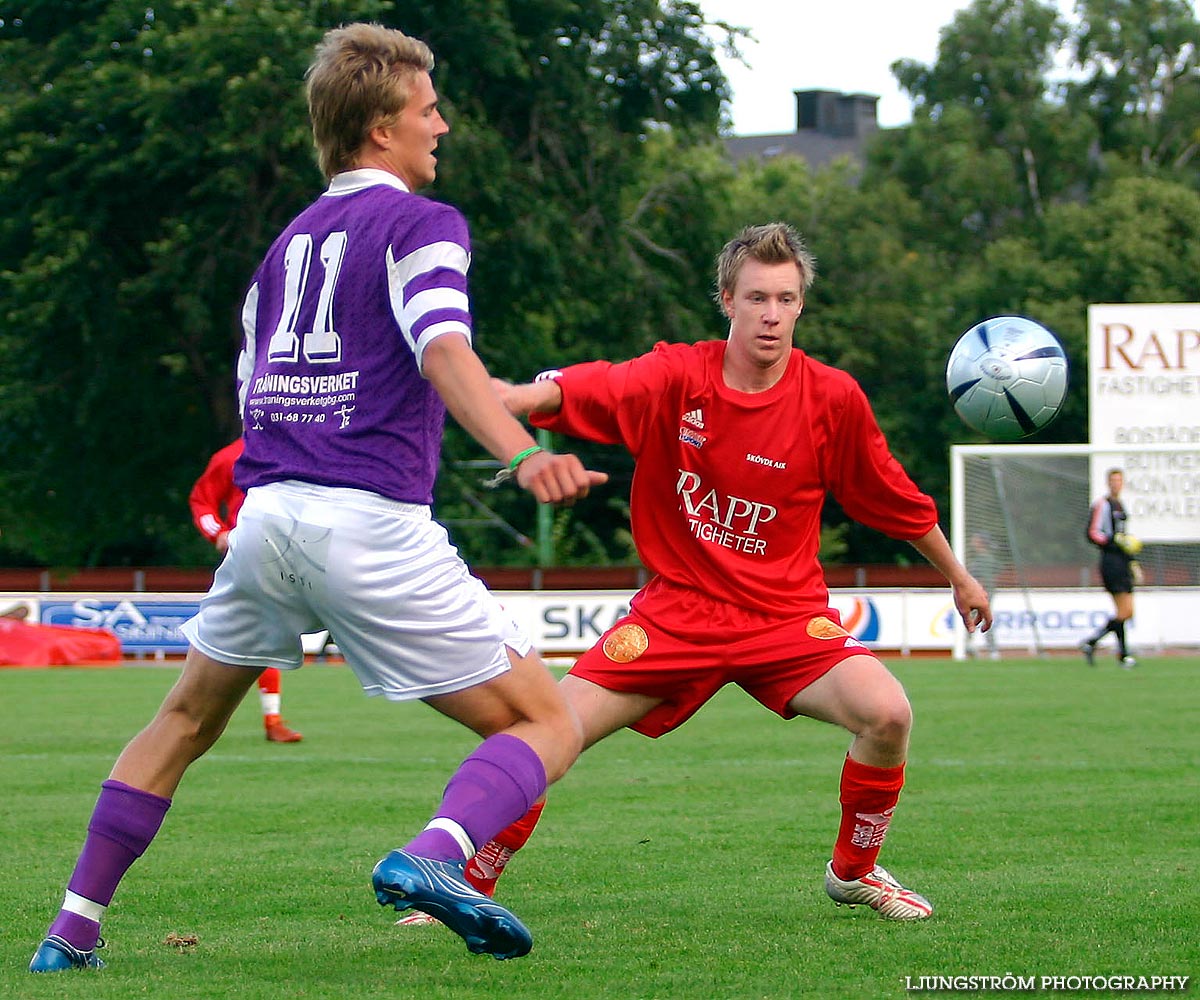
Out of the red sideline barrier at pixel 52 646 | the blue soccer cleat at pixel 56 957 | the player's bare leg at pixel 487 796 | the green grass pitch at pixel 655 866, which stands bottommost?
the red sideline barrier at pixel 52 646

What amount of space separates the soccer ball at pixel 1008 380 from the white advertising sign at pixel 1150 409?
18.0 m

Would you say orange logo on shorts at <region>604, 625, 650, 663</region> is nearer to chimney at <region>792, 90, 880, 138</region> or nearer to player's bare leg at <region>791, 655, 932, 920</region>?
player's bare leg at <region>791, 655, 932, 920</region>

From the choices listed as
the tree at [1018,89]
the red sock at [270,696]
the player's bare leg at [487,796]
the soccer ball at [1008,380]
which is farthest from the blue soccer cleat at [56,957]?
the tree at [1018,89]

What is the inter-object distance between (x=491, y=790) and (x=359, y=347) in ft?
3.38

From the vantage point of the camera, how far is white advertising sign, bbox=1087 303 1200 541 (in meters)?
24.4

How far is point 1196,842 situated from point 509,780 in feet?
12.5

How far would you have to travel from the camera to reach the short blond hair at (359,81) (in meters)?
4.09

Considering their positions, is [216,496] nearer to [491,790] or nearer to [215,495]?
[215,495]

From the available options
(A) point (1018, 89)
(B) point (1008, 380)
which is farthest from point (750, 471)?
(A) point (1018, 89)

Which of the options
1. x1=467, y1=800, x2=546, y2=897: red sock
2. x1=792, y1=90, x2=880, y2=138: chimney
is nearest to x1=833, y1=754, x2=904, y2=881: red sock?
x1=467, y1=800, x2=546, y2=897: red sock

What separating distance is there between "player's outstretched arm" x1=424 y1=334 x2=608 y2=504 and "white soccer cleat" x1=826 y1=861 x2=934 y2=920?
2.17 meters

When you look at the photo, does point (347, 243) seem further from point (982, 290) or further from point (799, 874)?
point (982, 290)

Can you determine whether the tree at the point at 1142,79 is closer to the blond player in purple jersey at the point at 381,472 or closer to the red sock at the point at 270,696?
the red sock at the point at 270,696

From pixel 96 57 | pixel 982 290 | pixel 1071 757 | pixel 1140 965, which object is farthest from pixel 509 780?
pixel 982 290
